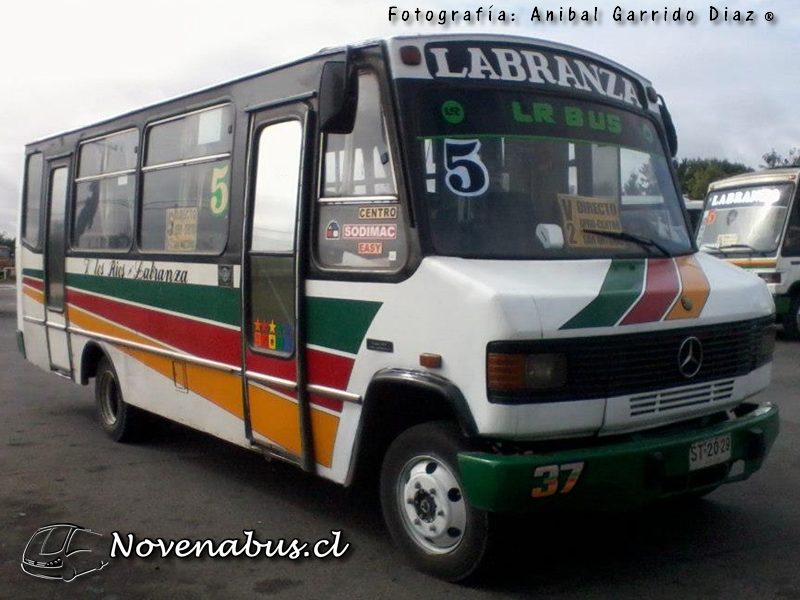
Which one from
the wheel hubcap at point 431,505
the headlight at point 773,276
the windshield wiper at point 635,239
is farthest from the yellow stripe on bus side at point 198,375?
the headlight at point 773,276

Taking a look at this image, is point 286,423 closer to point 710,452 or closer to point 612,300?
point 612,300

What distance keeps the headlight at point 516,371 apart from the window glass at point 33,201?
6803mm

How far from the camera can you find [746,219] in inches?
687

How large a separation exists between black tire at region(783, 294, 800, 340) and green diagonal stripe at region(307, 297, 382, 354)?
1283 centimetres

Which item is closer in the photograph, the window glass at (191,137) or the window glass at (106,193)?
the window glass at (191,137)

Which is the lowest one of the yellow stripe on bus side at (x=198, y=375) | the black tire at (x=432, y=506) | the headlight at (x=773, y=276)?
the black tire at (x=432, y=506)

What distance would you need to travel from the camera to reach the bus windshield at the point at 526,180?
17.1 feet

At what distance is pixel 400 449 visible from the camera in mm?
5270

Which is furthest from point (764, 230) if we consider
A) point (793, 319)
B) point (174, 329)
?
point (174, 329)

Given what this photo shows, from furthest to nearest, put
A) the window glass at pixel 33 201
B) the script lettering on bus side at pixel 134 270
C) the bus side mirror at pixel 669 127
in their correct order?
the window glass at pixel 33 201 < the script lettering on bus side at pixel 134 270 < the bus side mirror at pixel 669 127

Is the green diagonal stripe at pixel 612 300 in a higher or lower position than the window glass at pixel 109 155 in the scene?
lower

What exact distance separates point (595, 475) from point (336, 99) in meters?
2.22

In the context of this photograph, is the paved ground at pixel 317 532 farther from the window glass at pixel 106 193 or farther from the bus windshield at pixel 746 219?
the bus windshield at pixel 746 219

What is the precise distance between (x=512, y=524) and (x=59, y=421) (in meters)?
6.04
